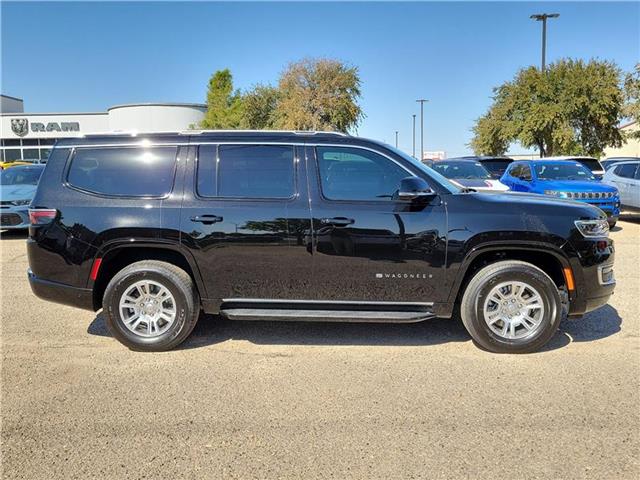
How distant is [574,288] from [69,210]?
15.0 ft

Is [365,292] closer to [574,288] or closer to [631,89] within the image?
[574,288]

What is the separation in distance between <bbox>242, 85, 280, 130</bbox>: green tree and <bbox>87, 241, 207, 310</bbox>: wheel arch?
117 feet

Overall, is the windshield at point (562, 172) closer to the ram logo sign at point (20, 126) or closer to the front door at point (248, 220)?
the front door at point (248, 220)

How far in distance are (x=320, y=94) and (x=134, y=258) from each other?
1333 inches

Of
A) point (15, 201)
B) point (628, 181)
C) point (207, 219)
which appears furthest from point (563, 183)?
point (15, 201)

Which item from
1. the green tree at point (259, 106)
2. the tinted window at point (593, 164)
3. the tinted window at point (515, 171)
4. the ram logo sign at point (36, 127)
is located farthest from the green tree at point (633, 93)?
the ram logo sign at point (36, 127)

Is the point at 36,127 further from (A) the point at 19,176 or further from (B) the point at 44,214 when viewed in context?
(B) the point at 44,214

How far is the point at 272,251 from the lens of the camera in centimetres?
434

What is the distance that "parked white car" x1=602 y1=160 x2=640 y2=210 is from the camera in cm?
1314

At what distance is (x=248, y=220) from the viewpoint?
434cm

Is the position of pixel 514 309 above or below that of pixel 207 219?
below

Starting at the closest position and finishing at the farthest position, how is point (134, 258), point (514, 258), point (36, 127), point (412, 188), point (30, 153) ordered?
point (412, 188) < point (514, 258) < point (134, 258) < point (36, 127) < point (30, 153)

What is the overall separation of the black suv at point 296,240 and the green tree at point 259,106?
35662 mm

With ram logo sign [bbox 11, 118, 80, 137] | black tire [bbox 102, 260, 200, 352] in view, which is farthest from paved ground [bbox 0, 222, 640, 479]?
ram logo sign [bbox 11, 118, 80, 137]
